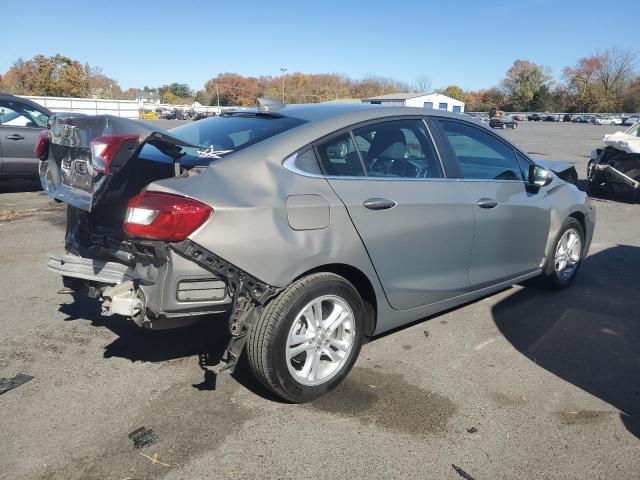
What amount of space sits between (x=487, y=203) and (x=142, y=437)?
9.20 feet

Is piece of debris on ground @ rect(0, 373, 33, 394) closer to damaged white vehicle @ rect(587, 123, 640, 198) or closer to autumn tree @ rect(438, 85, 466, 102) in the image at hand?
damaged white vehicle @ rect(587, 123, 640, 198)

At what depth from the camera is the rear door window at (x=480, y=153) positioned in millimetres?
4047

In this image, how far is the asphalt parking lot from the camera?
2.64 metres

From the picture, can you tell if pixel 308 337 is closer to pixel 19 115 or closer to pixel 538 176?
pixel 538 176

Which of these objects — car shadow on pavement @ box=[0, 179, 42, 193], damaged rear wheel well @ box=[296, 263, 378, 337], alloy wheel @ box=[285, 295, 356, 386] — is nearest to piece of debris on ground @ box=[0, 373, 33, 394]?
alloy wheel @ box=[285, 295, 356, 386]

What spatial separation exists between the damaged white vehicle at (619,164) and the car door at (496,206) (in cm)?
687

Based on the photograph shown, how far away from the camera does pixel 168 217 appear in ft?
8.92

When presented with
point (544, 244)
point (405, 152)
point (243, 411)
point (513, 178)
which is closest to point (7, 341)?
point (243, 411)

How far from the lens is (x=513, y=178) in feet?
14.6

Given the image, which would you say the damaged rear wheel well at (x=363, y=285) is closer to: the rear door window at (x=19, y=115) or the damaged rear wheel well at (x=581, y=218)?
the damaged rear wheel well at (x=581, y=218)

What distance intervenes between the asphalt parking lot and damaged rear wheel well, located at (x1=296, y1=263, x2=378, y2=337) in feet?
1.15

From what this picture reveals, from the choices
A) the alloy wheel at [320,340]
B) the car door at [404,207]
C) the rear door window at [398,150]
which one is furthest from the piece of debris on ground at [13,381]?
the rear door window at [398,150]

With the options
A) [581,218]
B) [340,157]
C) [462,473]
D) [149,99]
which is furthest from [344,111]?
[149,99]

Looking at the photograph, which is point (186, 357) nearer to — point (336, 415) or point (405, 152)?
point (336, 415)
